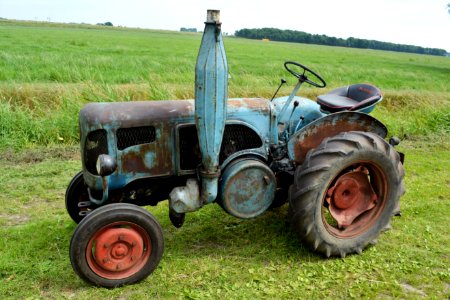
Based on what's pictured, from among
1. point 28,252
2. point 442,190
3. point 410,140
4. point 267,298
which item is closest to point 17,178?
point 28,252

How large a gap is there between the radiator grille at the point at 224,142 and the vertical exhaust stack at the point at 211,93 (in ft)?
0.76

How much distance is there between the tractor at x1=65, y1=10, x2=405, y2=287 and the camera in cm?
286

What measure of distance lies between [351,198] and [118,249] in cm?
194

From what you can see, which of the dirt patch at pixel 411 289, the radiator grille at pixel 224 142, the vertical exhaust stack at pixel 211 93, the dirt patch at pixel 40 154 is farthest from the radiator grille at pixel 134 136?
the dirt patch at pixel 40 154

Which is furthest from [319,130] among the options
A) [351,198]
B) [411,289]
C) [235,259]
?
[411,289]

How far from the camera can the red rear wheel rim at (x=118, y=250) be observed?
2.85 metres

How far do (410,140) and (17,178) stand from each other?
6.21 meters

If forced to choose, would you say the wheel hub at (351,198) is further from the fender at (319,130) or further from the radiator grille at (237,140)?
the radiator grille at (237,140)

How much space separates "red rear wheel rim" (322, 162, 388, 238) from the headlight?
1.74 metres

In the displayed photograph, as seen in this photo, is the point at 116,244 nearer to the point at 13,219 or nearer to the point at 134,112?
the point at 134,112

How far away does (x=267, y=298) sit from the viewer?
286 cm

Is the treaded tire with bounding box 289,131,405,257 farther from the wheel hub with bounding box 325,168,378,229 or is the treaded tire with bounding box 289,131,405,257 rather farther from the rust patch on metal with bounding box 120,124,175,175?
the rust patch on metal with bounding box 120,124,175,175

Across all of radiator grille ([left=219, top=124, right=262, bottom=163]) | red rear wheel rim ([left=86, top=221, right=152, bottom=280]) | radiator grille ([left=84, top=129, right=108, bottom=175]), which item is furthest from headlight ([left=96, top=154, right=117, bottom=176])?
radiator grille ([left=219, top=124, right=262, bottom=163])

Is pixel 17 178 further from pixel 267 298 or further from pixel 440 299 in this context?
pixel 440 299
